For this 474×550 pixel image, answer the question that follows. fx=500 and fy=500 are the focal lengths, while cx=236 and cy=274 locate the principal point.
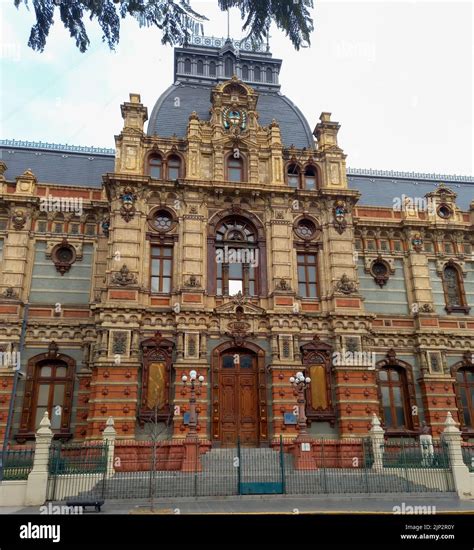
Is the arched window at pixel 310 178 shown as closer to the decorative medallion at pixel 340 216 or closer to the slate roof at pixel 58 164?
the decorative medallion at pixel 340 216

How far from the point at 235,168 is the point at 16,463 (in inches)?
753

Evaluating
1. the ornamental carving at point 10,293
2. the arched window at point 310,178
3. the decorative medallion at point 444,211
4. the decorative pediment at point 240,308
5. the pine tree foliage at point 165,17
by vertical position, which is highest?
the arched window at point 310,178

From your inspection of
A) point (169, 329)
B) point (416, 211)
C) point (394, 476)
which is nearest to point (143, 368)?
point (169, 329)

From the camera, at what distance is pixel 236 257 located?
27797 mm

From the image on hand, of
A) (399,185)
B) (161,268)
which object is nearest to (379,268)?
(399,185)

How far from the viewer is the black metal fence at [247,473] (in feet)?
58.0

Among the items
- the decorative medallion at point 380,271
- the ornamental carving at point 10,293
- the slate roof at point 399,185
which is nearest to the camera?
the ornamental carving at point 10,293

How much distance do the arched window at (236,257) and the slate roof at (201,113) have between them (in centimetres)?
683

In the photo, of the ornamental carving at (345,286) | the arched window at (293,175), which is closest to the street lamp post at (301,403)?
the ornamental carving at (345,286)

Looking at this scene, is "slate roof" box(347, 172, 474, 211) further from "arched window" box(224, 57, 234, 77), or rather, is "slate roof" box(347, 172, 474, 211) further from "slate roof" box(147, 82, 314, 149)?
"arched window" box(224, 57, 234, 77)

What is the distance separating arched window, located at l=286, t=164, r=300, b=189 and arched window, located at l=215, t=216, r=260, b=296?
159 inches

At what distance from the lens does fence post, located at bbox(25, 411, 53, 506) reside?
55.8 ft
